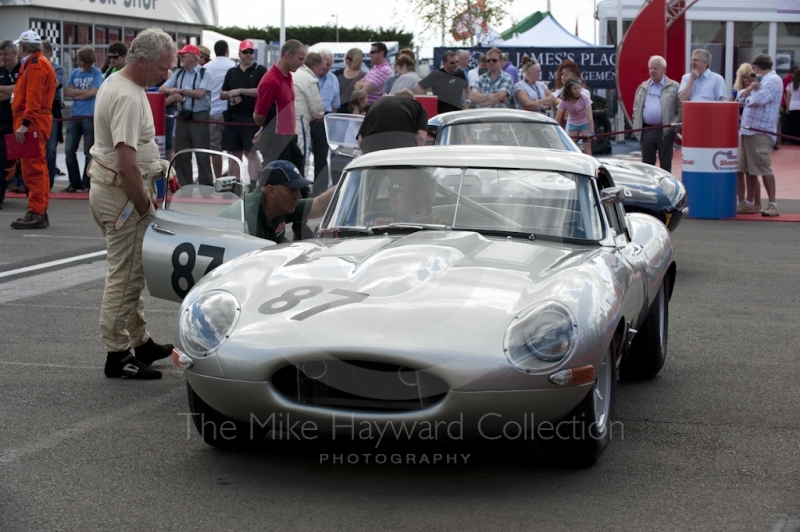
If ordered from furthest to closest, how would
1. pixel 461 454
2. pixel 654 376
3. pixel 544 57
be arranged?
pixel 544 57 < pixel 654 376 < pixel 461 454

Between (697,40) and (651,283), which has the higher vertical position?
(697,40)

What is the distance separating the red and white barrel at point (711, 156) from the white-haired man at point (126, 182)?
28.1ft

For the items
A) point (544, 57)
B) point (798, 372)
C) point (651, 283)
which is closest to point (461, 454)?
point (651, 283)

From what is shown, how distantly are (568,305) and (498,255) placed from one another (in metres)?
0.67

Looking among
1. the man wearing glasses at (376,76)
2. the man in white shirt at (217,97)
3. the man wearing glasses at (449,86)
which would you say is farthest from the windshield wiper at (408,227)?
the man wearing glasses at (376,76)

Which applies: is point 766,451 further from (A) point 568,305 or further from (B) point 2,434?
(B) point 2,434

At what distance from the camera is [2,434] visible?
470cm

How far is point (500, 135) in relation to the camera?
9.93 metres

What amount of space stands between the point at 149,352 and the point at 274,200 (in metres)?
1.09

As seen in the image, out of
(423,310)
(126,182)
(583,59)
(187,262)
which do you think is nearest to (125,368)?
(187,262)

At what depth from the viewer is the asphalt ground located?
3.73m

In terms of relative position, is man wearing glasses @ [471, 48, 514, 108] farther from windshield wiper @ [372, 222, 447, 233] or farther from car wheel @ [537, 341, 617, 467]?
car wheel @ [537, 341, 617, 467]

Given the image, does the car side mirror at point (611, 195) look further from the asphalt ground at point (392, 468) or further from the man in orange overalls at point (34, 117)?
the man in orange overalls at point (34, 117)

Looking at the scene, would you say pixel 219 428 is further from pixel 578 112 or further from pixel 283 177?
pixel 578 112
